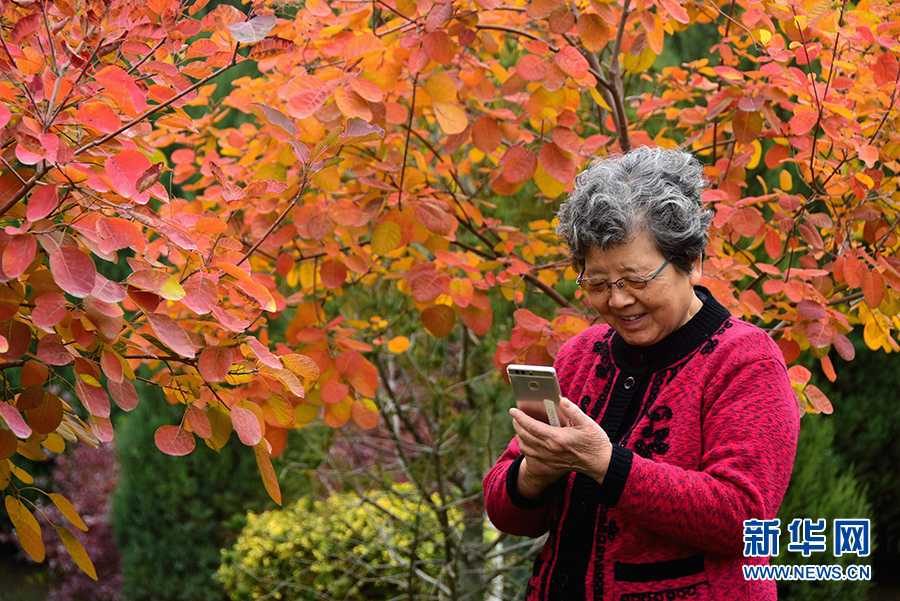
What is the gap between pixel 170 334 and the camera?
1220 mm

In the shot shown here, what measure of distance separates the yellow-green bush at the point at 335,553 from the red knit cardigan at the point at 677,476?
7.52 ft

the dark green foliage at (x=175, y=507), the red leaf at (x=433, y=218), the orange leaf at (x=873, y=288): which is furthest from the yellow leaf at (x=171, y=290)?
the dark green foliage at (x=175, y=507)

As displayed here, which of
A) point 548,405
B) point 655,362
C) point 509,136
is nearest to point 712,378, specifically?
point 655,362

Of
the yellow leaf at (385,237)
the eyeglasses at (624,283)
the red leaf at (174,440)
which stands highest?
the yellow leaf at (385,237)

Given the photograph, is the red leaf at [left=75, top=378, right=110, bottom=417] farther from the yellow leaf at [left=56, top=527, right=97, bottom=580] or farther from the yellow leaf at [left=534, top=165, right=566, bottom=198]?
the yellow leaf at [left=534, top=165, right=566, bottom=198]

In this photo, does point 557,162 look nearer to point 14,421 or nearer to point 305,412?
point 305,412

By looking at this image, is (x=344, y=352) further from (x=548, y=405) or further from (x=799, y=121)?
(x=799, y=121)

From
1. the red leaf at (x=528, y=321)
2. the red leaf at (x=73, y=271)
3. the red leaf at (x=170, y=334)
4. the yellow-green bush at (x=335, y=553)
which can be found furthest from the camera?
the yellow-green bush at (x=335, y=553)

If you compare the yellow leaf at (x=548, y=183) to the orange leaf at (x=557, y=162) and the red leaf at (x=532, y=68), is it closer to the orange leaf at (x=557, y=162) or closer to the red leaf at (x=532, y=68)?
the orange leaf at (x=557, y=162)

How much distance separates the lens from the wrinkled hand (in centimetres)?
126

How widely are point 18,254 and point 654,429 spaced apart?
3.53 feet

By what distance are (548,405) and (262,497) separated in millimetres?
3883

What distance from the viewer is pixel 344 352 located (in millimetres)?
2146

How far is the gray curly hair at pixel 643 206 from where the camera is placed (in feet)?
4.49
